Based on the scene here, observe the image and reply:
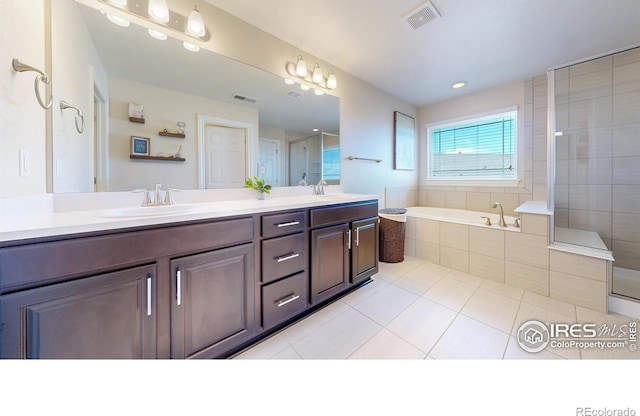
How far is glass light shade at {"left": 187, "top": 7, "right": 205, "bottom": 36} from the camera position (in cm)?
145

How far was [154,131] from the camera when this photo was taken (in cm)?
137

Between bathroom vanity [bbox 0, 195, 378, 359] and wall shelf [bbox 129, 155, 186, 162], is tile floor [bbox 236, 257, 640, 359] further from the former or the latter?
wall shelf [bbox 129, 155, 186, 162]

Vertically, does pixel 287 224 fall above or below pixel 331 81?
below

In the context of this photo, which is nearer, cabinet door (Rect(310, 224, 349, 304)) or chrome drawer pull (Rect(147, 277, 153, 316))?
chrome drawer pull (Rect(147, 277, 153, 316))

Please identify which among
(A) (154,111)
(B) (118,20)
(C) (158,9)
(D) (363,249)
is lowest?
(D) (363,249)

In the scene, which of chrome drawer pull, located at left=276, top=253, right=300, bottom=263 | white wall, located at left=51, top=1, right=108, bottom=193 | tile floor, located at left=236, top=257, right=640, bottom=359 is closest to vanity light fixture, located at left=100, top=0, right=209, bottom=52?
white wall, located at left=51, top=1, right=108, bottom=193

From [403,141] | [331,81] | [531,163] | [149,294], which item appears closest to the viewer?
[149,294]

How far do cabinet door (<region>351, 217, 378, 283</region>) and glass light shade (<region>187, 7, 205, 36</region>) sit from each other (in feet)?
5.96

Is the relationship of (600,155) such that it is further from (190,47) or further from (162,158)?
(162,158)

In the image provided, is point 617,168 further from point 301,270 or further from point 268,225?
point 268,225

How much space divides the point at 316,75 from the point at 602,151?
2.98 metres

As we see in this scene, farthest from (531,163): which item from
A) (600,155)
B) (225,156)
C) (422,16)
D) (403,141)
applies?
(225,156)

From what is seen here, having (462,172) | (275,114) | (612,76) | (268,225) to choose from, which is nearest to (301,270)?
(268,225)
